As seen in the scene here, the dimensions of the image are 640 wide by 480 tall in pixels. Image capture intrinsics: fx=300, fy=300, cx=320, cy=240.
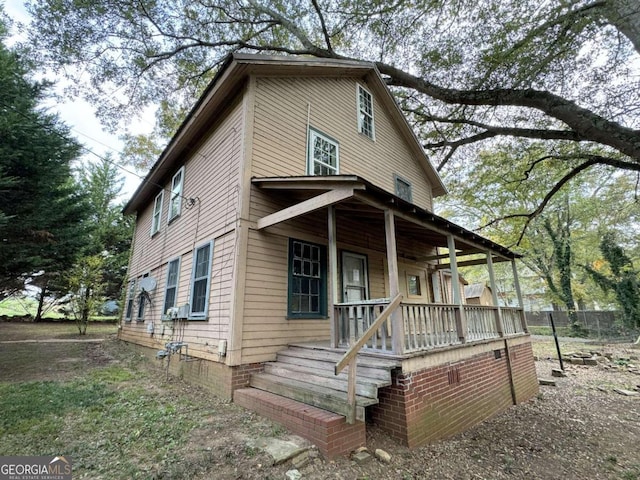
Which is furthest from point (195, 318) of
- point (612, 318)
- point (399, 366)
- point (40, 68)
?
point (612, 318)

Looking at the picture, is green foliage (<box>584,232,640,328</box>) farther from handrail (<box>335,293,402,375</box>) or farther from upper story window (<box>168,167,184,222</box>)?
upper story window (<box>168,167,184,222</box>)

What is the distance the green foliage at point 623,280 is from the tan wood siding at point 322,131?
1435cm

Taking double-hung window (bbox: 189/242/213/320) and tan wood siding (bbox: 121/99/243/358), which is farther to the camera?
double-hung window (bbox: 189/242/213/320)

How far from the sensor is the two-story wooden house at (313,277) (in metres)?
4.44

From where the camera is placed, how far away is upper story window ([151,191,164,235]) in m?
10.7

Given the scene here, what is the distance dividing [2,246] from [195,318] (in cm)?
1069

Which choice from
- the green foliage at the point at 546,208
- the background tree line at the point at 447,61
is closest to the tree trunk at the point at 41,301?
the background tree line at the point at 447,61

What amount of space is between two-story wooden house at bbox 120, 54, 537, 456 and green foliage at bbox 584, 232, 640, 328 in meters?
14.0

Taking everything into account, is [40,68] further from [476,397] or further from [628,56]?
[628,56]

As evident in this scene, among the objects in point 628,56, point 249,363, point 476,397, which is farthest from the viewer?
point 628,56

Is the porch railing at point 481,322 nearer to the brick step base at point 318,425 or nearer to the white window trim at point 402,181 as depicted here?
the brick step base at point 318,425

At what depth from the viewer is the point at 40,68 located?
10.9 metres

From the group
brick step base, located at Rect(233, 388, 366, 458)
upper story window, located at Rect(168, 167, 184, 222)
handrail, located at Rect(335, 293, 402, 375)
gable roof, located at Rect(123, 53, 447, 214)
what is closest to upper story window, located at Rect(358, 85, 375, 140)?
gable roof, located at Rect(123, 53, 447, 214)

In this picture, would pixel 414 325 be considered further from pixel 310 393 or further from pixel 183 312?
pixel 183 312
